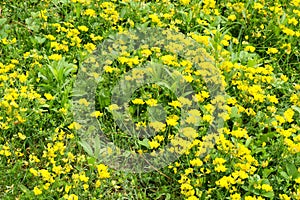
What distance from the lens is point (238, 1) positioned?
5.22 m

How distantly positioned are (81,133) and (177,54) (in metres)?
1.18

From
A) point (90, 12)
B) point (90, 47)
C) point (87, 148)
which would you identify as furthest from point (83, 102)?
point (90, 12)

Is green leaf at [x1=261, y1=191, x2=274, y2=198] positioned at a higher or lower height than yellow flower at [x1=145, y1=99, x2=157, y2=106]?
lower

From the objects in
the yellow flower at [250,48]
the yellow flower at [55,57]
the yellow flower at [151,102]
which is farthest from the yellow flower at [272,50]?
the yellow flower at [55,57]

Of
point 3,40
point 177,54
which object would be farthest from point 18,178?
point 177,54

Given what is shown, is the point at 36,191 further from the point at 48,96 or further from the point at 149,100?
the point at 149,100

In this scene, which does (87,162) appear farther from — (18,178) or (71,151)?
(18,178)

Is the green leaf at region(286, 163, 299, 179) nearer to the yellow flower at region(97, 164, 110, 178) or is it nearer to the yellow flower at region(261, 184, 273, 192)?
the yellow flower at region(261, 184, 273, 192)

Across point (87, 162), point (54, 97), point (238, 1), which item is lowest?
point (87, 162)

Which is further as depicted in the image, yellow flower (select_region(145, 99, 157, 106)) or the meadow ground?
yellow flower (select_region(145, 99, 157, 106))

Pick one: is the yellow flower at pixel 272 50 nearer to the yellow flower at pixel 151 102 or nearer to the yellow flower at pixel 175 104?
the yellow flower at pixel 175 104

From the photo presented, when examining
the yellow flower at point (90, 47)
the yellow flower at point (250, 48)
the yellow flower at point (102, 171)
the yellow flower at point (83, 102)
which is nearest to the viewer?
the yellow flower at point (102, 171)

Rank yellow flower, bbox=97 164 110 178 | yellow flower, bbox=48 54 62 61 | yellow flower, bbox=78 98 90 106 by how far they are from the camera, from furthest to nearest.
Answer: yellow flower, bbox=48 54 62 61 → yellow flower, bbox=78 98 90 106 → yellow flower, bbox=97 164 110 178

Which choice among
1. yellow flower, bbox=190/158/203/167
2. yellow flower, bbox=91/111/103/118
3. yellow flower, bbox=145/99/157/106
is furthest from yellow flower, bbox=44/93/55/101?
yellow flower, bbox=190/158/203/167
